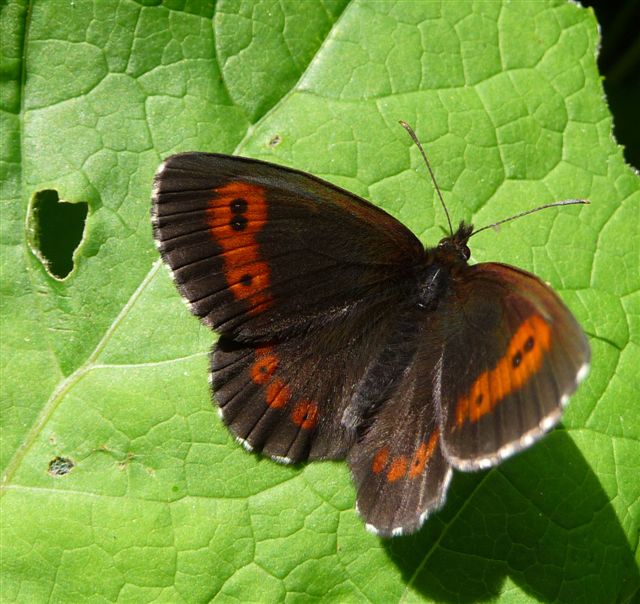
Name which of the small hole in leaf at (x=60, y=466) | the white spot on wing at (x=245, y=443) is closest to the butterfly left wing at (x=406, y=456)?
the white spot on wing at (x=245, y=443)

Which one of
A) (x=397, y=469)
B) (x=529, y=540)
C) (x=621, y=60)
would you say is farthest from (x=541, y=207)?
(x=621, y=60)

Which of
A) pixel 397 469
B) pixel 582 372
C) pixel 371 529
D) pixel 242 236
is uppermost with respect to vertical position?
pixel 242 236

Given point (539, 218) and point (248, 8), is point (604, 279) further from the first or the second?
point (248, 8)

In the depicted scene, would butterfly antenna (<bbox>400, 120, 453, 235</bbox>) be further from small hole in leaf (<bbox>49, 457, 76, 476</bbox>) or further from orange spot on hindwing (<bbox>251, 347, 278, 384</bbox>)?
small hole in leaf (<bbox>49, 457, 76, 476</bbox>)

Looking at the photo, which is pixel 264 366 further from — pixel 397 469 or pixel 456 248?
pixel 456 248


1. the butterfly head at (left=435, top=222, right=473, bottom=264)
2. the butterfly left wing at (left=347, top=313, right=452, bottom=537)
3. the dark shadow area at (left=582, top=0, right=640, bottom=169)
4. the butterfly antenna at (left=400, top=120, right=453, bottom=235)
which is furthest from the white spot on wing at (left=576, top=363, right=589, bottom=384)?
the dark shadow area at (left=582, top=0, right=640, bottom=169)

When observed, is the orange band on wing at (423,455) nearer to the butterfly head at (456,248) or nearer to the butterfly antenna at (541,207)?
the butterfly head at (456,248)
